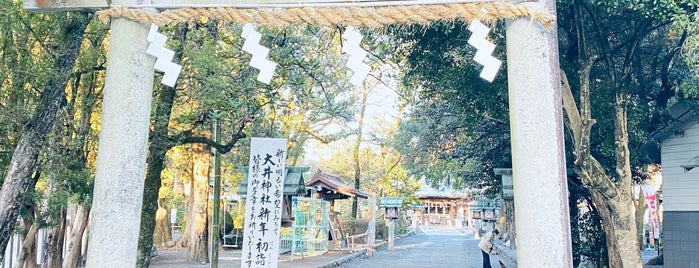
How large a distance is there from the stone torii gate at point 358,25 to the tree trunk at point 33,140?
1.75 meters

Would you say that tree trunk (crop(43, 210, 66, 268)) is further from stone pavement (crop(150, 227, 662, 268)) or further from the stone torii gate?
the stone torii gate

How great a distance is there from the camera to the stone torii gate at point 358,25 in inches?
130

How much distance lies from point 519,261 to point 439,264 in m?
15.7

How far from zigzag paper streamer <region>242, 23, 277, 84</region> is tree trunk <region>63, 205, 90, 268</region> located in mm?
8942

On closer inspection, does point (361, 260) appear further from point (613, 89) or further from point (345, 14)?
point (345, 14)

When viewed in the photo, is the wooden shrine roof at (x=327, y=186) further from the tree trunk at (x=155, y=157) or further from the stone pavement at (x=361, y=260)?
the tree trunk at (x=155, y=157)

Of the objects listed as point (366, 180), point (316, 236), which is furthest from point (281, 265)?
point (366, 180)

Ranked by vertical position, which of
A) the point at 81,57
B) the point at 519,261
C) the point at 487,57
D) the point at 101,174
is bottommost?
the point at 519,261

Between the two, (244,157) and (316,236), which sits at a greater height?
(244,157)

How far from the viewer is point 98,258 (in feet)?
11.7

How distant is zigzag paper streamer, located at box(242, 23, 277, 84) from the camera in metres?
3.74

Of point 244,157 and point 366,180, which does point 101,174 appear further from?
point 366,180

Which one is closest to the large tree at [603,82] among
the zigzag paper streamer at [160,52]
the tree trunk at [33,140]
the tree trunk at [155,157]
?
the zigzag paper streamer at [160,52]

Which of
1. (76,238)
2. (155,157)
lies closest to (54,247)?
(76,238)
